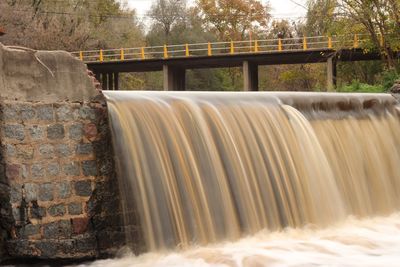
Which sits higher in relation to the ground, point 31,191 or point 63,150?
point 63,150

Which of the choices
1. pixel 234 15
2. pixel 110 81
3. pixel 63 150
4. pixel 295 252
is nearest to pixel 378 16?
pixel 295 252

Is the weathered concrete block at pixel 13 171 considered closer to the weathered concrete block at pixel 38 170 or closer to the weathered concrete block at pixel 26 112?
the weathered concrete block at pixel 38 170

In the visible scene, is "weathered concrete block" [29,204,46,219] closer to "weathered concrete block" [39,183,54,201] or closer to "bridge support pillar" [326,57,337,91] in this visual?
"weathered concrete block" [39,183,54,201]

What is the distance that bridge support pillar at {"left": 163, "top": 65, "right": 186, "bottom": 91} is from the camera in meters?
31.6

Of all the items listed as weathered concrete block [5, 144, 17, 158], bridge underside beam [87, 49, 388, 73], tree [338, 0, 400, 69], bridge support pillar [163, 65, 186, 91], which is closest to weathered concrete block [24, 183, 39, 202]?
weathered concrete block [5, 144, 17, 158]

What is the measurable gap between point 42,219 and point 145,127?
5.05ft

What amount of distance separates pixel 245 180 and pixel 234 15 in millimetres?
45928

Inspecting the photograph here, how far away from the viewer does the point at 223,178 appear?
732 centimetres

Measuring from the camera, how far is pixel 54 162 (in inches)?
247

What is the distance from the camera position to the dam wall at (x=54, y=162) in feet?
19.8

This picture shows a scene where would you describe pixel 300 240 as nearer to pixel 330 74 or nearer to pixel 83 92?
pixel 83 92

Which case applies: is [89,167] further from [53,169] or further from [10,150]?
[10,150]

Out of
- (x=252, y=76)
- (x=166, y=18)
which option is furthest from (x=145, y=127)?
(x=166, y=18)

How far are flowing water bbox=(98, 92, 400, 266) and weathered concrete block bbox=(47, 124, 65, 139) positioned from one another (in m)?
0.57
